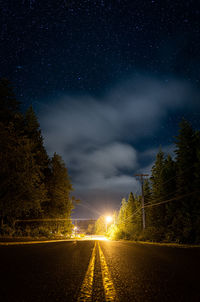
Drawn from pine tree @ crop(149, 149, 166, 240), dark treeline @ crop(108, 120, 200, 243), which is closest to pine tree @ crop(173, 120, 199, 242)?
dark treeline @ crop(108, 120, 200, 243)

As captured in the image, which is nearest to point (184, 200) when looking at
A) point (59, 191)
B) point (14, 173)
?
point (59, 191)

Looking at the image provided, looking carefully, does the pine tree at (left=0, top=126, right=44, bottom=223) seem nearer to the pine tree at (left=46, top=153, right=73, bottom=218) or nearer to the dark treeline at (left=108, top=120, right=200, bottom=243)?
the pine tree at (left=46, top=153, right=73, bottom=218)

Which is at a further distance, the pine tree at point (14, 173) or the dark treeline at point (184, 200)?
the dark treeline at point (184, 200)

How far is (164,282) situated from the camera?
91.7 inches

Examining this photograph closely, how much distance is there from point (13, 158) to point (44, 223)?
1868 centimetres

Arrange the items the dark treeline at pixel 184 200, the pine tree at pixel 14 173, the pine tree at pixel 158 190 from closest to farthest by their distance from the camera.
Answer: the pine tree at pixel 14 173 < the dark treeline at pixel 184 200 < the pine tree at pixel 158 190

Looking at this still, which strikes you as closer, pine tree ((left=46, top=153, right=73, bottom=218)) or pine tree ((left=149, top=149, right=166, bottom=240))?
pine tree ((left=46, top=153, right=73, bottom=218))

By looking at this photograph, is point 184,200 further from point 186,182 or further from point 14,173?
point 14,173

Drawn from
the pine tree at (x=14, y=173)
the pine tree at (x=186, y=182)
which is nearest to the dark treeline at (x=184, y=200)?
the pine tree at (x=186, y=182)

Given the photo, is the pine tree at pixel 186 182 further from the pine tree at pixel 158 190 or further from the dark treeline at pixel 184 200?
the pine tree at pixel 158 190

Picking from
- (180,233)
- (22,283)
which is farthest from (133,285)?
(180,233)

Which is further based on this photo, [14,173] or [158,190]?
[158,190]

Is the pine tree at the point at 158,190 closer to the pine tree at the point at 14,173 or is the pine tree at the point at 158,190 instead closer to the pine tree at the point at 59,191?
the pine tree at the point at 59,191

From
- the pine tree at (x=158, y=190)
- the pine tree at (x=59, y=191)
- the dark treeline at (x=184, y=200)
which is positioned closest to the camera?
the dark treeline at (x=184, y=200)
